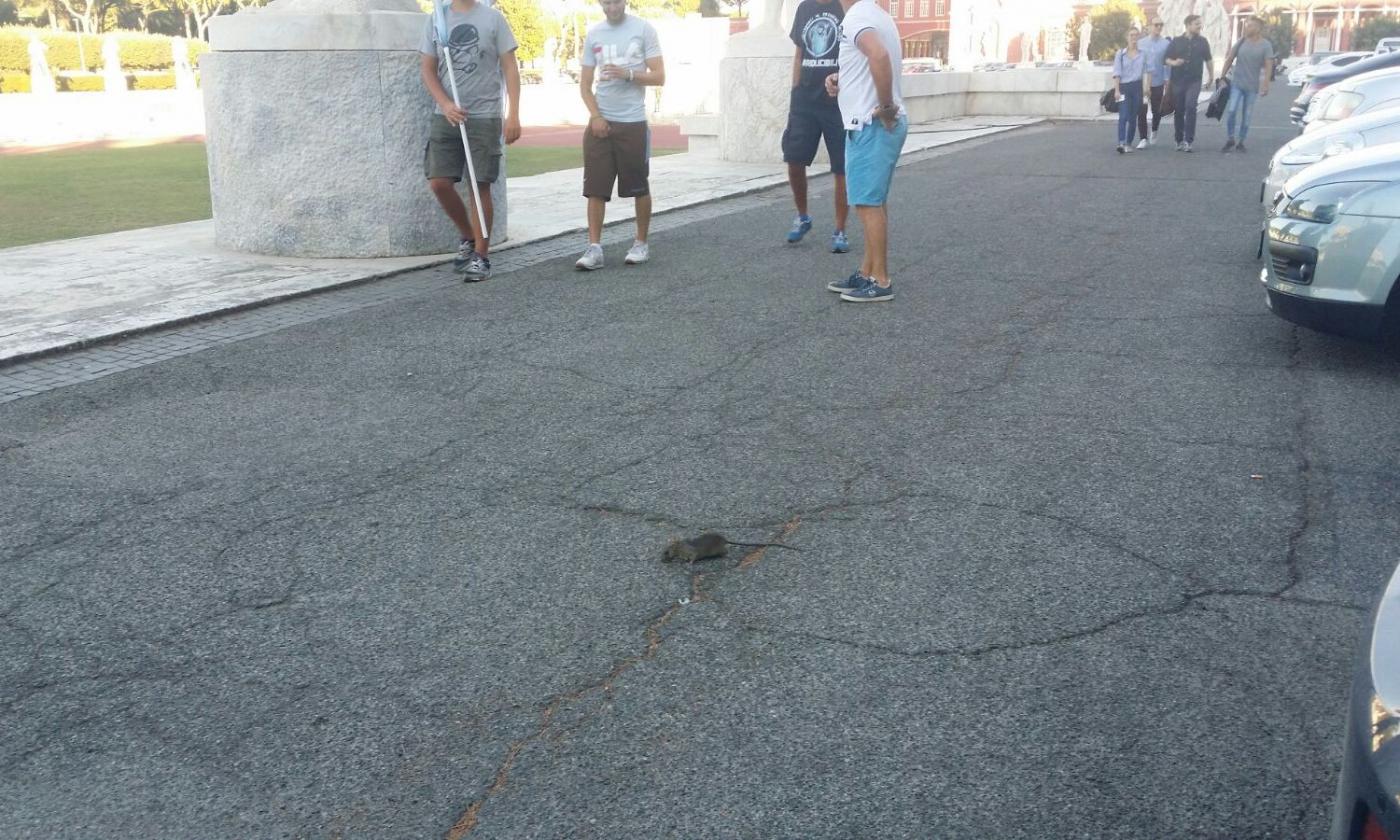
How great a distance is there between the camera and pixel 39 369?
254 inches

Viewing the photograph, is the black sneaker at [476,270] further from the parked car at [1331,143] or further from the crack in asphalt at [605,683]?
the parked car at [1331,143]

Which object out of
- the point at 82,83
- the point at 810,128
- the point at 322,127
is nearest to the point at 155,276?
the point at 322,127

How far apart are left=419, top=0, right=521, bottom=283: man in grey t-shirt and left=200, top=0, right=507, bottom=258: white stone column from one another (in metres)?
0.53

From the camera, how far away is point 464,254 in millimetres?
8859

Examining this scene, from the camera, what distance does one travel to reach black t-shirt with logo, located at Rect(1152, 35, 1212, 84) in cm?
1739


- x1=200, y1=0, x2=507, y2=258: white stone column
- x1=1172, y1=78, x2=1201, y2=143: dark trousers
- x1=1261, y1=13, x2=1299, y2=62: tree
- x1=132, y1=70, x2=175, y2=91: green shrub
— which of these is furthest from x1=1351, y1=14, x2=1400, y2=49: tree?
x1=200, y1=0, x2=507, y2=258: white stone column

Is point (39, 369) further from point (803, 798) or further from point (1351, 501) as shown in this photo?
point (1351, 501)

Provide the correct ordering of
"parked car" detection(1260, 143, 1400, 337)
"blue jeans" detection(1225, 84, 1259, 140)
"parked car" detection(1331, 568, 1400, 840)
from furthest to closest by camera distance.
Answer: "blue jeans" detection(1225, 84, 1259, 140) → "parked car" detection(1260, 143, 1400, 337) → "parked car" detection(1331, 568, 1400, 840)

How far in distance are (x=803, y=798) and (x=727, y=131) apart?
14.8 metres

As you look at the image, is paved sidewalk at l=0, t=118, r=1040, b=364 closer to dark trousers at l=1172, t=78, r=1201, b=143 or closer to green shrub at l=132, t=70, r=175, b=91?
dark trousers at l=1172, t=78, r=1201, b=143

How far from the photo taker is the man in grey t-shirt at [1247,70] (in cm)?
1714

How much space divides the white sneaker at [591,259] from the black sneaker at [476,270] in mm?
667

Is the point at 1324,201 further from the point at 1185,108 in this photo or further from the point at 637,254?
the point at 1185,108

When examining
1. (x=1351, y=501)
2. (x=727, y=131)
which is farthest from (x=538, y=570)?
(x=727, y=131)
